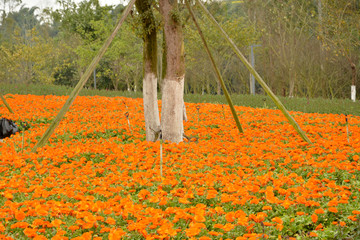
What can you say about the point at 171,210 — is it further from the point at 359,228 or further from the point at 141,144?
the point at 141,144

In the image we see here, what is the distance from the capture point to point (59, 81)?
3769 cm

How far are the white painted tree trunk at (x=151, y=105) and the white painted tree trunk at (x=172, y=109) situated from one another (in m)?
0.35

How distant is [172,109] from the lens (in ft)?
23.9

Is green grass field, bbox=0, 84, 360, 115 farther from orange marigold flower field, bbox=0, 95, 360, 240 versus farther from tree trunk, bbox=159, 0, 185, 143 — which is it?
tree trunk, bbox=159, 0, 185, 143

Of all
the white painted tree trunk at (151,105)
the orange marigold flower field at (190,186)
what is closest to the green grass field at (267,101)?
the orange marigold flower field at (190,186)

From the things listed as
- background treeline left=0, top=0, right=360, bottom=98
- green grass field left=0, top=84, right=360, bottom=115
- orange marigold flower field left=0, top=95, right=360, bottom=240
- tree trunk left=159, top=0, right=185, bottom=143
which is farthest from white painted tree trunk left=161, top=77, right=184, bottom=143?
background treeline left=0, top=0, right=360, bottom=98

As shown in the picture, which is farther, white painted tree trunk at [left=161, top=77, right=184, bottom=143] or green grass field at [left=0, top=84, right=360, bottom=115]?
green grass field at [left=0, top=84, right=360, bottom=115]

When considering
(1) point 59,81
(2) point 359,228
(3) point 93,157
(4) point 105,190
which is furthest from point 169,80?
(1) point 59,81

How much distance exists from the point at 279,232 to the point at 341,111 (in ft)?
33.6

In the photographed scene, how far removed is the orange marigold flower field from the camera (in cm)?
328

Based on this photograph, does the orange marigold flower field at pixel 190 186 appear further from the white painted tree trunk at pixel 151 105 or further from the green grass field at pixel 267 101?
the green grass field at pixel 267 101

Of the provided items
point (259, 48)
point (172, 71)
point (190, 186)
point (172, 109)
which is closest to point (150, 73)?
point (172, 71)

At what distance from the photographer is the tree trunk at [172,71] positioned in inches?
285

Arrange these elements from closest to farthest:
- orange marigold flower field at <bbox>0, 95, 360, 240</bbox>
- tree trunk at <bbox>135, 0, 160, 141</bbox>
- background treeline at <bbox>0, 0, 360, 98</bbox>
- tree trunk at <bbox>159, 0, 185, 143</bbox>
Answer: orange marigold flower field at <bbox>0, 95, 360, 240</bbox>
tree trunk at <bbox>159, 0, 185, 143</bbox>
tree trunk at <bbox>135, 0, 160, 141</bbox>
background treeline at <bbox>0, 0, 360, 98</bbox>
